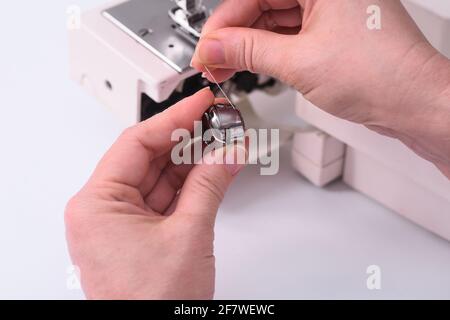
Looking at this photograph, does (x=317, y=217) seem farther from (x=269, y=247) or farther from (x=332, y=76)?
(x=332, y=76)

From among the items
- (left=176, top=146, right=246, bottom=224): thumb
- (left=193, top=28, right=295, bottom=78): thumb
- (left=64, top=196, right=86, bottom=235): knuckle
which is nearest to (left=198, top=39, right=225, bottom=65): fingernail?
(left=193, top=28, right=295, bottom=78): thumb

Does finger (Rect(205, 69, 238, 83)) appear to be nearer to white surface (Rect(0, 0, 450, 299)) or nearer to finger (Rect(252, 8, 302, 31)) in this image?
finger (Rect(252, 8, 302, 31))

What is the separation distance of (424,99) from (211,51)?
227 millimetres

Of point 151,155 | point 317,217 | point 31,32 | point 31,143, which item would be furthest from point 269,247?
point 31,32

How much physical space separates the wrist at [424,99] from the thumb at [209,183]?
0.17 m

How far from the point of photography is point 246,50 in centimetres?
84

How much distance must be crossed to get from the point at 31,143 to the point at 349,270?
472mm

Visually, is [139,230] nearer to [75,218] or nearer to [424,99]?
[75,218]

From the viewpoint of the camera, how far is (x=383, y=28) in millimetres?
789

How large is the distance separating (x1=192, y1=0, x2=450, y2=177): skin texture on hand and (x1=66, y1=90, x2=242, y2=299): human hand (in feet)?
0.37

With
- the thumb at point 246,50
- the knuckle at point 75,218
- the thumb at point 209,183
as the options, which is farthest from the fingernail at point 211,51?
the knuckle at point 75,218

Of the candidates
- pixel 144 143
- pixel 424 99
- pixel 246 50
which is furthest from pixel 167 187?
pixel 424 99

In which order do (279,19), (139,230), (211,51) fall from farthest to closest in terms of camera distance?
(279,19) → (211,51) → (139,230)

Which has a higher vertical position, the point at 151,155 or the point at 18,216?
the point at 151,155
